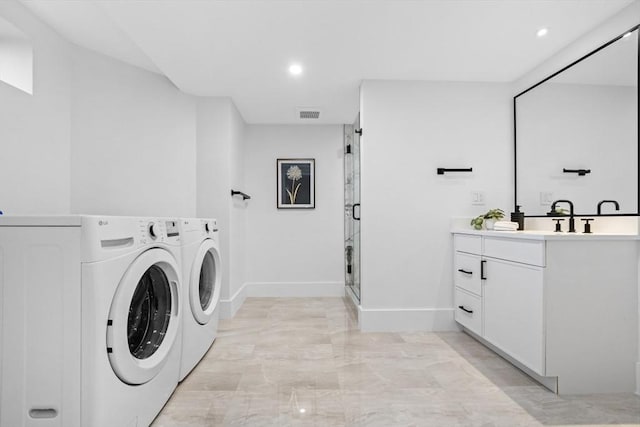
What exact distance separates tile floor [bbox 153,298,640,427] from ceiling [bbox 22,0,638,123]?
2.06m

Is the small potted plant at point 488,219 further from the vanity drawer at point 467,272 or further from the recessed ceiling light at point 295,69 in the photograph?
the recessed ceiling light at point 295,69

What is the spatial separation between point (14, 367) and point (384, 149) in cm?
258

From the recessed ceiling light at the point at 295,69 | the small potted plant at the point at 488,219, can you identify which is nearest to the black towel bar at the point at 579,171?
the small potted plant at the point at 488,219

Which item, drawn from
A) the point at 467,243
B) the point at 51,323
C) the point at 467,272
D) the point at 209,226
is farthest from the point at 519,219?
the point at 51,323

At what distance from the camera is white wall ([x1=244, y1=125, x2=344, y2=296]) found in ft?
14.2

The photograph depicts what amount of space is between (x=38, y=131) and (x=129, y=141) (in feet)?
2.48

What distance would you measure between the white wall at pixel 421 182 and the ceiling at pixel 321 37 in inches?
8.5

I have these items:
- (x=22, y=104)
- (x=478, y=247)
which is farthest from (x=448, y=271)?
(x=22, y=104)

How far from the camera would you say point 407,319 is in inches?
117

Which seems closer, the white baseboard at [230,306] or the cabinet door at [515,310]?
the cabinet door at [515,310]

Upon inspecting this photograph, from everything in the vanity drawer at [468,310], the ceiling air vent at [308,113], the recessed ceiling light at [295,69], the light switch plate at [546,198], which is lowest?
the vanity drawer at [468,310]

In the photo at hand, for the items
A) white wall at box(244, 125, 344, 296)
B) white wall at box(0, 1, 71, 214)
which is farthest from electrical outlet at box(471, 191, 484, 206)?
white wall at box(0, 1, 71, 214)

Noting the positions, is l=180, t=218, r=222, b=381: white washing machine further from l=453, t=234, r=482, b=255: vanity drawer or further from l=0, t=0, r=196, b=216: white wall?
l=453, t=234, r=482, b=255: vanity drawer

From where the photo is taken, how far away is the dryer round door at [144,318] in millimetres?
1272
